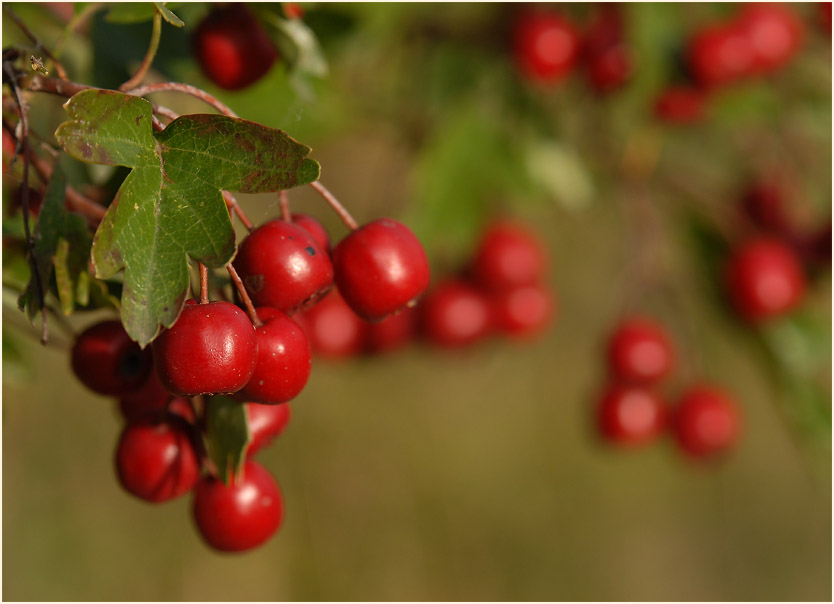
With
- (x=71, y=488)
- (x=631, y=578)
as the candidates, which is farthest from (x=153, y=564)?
(x=631, y=578)

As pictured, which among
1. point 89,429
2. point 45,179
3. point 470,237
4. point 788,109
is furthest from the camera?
point 89,429

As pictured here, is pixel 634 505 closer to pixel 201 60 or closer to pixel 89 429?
pixel 89 429

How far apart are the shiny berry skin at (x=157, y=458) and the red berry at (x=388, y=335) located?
0.86 m

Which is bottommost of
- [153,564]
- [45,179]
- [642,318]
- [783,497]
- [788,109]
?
[153,564]

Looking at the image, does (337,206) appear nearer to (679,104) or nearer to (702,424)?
(679,104)

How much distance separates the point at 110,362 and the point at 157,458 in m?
0.10

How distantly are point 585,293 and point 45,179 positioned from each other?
279cm

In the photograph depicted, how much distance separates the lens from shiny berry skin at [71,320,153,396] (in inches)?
28.5

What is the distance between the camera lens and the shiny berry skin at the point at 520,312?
5.76 ft

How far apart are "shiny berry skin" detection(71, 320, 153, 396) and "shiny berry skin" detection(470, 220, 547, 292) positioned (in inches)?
42.0

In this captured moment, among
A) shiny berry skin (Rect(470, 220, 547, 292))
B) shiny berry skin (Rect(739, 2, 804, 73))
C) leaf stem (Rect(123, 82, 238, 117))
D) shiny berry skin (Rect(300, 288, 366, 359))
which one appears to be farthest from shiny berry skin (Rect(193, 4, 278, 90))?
shiny berry skin (Rect(739, 2, 804, 73))

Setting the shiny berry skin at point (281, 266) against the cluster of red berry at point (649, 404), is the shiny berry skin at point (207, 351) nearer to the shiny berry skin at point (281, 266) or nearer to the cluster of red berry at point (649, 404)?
the shiny berry skin at point (281, 266)

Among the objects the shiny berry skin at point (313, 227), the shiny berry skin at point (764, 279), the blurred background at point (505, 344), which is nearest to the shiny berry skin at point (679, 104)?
the blurred background at point (505, 344)

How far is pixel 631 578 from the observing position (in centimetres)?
329
